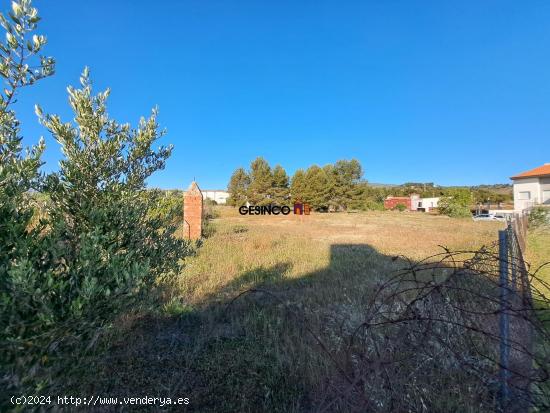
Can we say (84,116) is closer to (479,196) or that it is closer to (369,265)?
(369,265)

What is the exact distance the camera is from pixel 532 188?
31453mm

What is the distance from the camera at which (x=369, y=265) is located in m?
7.05

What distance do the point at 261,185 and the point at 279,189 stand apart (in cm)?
284

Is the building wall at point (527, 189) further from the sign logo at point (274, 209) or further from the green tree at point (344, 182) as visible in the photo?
the sign logo at point (274, 209)

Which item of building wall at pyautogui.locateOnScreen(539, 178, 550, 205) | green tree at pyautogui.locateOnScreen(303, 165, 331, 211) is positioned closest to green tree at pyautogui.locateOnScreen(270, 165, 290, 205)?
green tree at pyautogui.locateOnScreen(303, 165, 331, 211)

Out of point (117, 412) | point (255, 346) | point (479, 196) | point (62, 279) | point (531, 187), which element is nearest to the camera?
point (62, 279)

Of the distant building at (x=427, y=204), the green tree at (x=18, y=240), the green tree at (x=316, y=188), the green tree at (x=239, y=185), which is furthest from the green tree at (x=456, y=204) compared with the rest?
the green tree at (x=18, y=240)

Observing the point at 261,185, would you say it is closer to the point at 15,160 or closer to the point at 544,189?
the point at 544,189

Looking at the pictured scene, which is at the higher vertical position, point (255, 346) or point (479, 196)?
point (479, 196)

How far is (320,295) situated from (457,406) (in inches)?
104

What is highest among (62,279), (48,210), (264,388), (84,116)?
(84,116)

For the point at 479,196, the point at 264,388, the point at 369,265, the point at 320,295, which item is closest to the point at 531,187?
the point at 479,196

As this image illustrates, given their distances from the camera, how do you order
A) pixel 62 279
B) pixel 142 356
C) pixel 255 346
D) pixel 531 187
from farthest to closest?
pixel 531 187 → pixel 255 346 → pixel 142 356 → pixel 62 279

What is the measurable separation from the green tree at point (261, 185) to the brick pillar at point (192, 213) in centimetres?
3049
